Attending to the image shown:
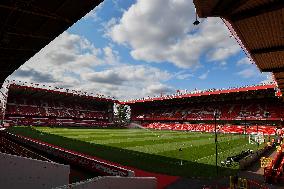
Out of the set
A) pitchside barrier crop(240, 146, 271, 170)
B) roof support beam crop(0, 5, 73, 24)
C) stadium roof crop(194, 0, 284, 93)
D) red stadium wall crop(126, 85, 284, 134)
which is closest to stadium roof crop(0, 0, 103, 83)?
roof support beam crop(0, 5, 73, 24)

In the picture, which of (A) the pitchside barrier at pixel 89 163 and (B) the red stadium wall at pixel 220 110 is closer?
(A) the pitchside barrier at pixel 89 163

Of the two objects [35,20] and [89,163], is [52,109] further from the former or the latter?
[35,20]

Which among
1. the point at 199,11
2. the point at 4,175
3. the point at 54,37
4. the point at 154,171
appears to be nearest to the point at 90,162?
the point at 154,171

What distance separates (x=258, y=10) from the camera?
762 cm

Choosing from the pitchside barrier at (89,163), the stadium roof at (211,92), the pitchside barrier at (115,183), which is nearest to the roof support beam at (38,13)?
the pitchside barrier at (115,183)

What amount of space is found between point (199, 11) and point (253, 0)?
1.43m

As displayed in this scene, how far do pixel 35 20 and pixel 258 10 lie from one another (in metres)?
7.52

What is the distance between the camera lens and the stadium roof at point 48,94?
2386 inches

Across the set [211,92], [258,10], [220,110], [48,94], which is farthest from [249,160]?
[48,94]

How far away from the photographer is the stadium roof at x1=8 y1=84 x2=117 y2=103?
199 ft

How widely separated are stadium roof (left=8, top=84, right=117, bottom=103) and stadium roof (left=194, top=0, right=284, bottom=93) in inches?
2218

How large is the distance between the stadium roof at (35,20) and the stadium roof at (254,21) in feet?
11.8

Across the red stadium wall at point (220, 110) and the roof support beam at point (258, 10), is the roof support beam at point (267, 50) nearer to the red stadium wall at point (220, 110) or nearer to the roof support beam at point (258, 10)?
the roof support beam at point (258, 10)

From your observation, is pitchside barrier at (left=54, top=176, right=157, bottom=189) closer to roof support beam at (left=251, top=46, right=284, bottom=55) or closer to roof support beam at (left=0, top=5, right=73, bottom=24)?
roof support beam at (left=0, top=5, right=73, bottom=24)
